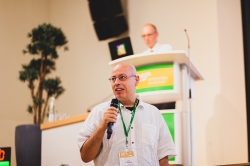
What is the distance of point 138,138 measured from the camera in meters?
2.14

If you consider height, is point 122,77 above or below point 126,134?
above

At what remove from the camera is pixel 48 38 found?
5062mm

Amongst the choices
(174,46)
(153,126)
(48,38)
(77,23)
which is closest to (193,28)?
(174,46)

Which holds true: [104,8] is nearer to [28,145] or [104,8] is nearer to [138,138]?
[28,145]

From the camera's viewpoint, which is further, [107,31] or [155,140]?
[107,31]

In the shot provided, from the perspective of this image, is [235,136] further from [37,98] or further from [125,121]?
[125,121]

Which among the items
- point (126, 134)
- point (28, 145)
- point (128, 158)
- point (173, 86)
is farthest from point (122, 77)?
point (28, 145)

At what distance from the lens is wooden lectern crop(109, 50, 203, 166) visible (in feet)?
10.9

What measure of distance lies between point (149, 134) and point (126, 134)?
12 cm

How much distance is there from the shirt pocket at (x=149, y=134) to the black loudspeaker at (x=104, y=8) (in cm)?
441

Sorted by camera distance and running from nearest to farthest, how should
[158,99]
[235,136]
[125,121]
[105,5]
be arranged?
1. [125,121]
2. [158,99]
3. [235,136]
4. [105,5]

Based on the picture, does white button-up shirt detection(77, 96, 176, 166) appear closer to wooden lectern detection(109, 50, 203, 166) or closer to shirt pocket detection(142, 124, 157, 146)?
shirt pocket detection(142, 124, 157, 146)

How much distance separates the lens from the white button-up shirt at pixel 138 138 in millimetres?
2107

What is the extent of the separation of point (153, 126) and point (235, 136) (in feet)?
11.1
